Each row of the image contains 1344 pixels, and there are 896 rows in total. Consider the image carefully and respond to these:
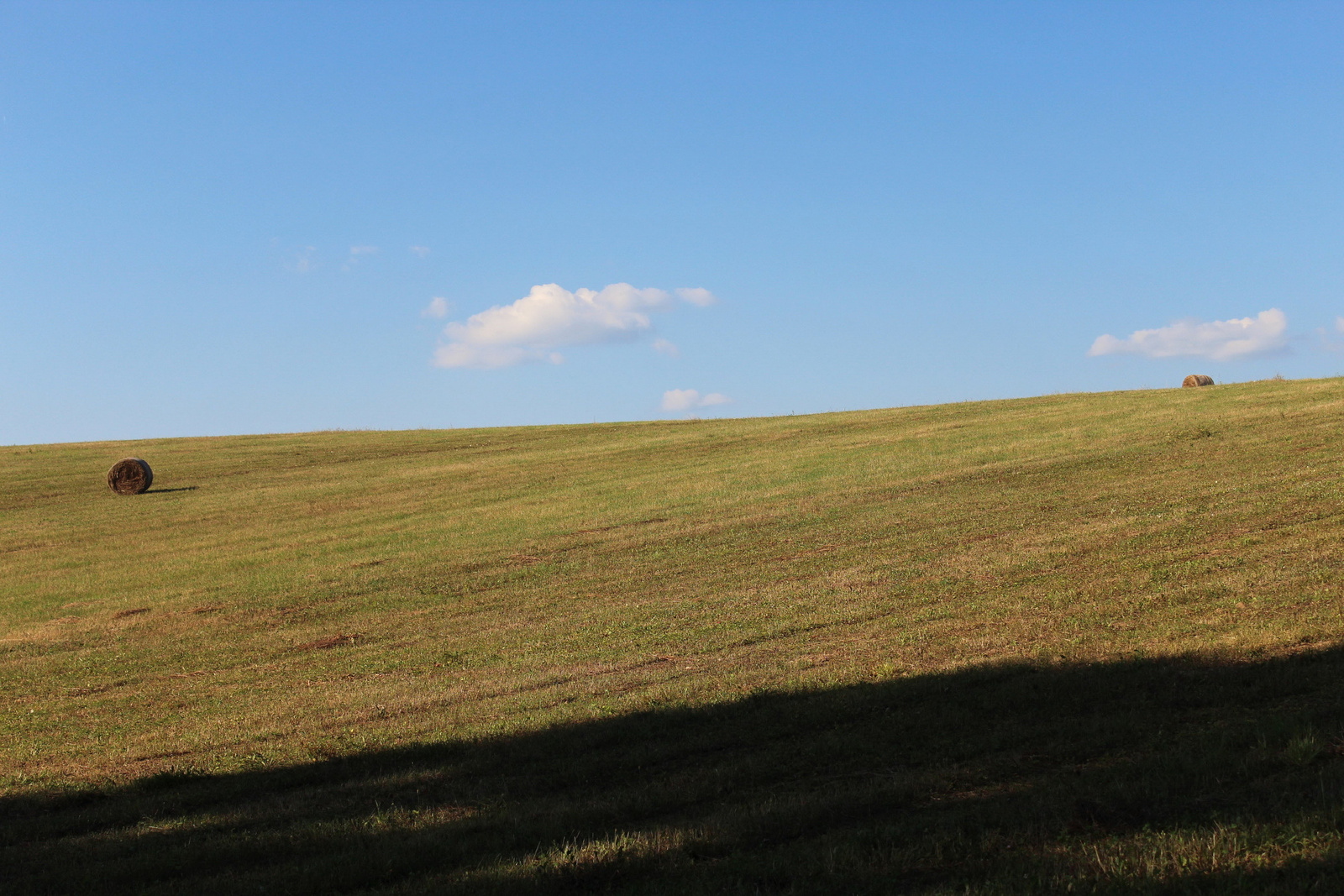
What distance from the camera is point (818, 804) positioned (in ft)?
23.8

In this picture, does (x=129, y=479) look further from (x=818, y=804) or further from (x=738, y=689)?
(x=818, y=804)

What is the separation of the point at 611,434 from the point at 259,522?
69.0ft

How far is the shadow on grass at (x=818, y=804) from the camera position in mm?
6074

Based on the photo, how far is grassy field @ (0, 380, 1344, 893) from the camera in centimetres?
661

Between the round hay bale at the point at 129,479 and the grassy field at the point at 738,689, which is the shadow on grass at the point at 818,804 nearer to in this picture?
the grassy field at the point at 738,689

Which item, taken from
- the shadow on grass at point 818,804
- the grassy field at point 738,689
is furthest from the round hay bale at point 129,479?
the shadow on grass at point 818,804

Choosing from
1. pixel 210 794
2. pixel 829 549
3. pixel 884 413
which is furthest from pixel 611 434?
pixel 210 794

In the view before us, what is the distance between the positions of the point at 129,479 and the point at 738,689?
36585 mm

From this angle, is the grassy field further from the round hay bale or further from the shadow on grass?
the round hay bale

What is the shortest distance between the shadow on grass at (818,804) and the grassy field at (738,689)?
4 centimetres

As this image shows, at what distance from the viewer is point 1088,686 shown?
9602 millimetres

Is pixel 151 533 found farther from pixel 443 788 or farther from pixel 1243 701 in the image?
pixel 1243 701

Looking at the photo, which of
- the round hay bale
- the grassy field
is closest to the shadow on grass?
the grassy field

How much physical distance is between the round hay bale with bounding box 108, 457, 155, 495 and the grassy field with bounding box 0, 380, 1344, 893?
11.5 m
